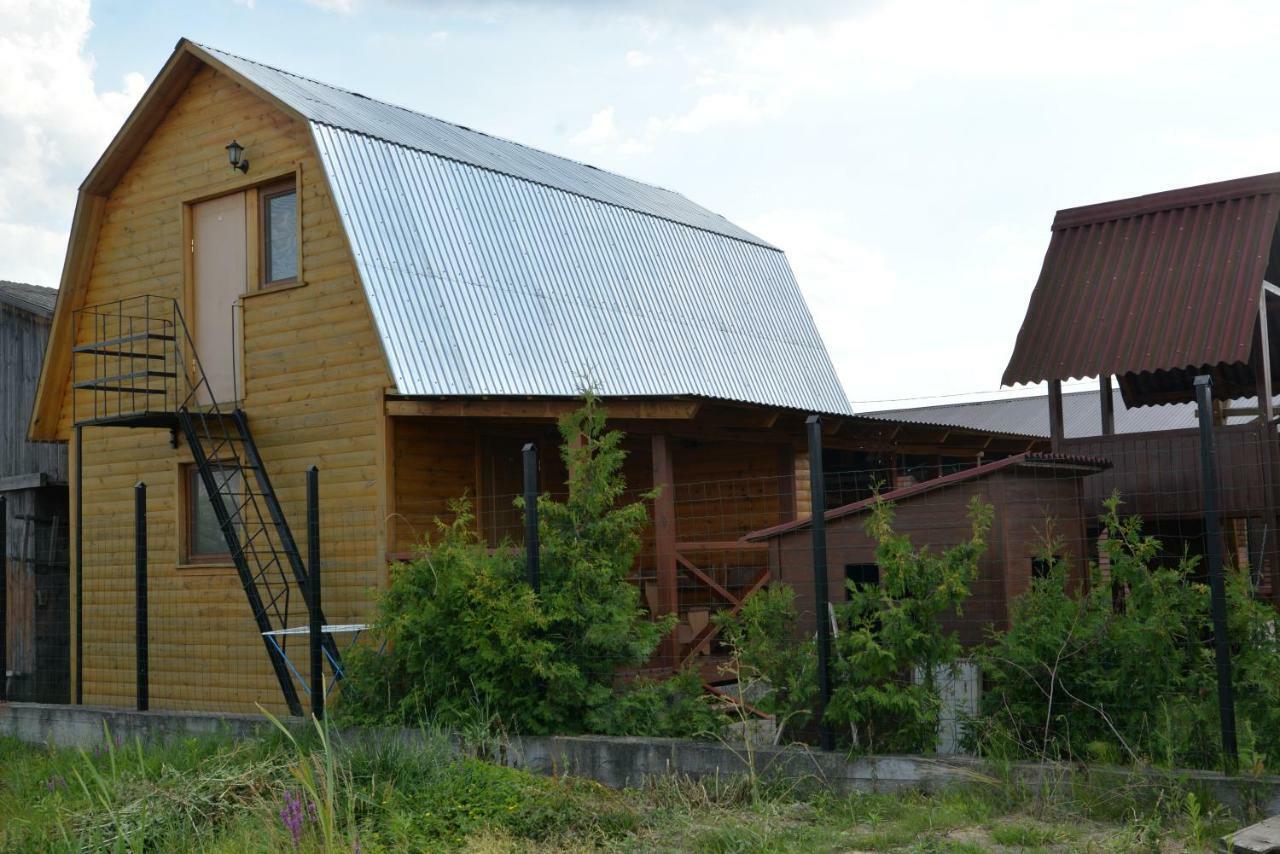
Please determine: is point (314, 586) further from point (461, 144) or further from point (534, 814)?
point (461, 144)

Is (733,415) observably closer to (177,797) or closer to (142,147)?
(177,797)

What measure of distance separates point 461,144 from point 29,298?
749 cm

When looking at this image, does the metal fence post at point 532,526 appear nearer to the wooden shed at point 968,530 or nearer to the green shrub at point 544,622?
the green shrub at point 544,622

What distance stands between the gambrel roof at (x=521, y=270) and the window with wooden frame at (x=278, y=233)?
1.04m

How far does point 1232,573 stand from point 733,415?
622 centimetres

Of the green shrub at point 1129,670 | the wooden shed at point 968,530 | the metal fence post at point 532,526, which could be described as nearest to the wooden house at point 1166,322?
the wooden shed at point 968,530

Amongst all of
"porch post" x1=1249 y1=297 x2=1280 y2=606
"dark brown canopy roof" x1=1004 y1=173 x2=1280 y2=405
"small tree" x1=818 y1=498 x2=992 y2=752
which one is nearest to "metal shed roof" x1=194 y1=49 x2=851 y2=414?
"dark brown canopy roof" x1=1004 y1=173 x2=1280 y2=405

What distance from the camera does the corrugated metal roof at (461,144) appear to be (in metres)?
15.3

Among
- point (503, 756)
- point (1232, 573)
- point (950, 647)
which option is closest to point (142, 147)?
point (503, 756)

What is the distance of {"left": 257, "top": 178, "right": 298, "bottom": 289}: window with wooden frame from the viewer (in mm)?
15047

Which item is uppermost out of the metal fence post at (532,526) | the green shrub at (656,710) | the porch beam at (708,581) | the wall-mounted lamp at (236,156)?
the wall-mounted lamp at (236,156)

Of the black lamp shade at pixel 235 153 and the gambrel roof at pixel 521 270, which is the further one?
the black lamp shade at pixel 235 153

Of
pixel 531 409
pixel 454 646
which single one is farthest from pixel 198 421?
pixel 454 646

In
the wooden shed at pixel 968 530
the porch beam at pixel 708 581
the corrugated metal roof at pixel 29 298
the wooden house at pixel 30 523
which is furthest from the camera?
the corrugated metal roof at pixel 29 298
